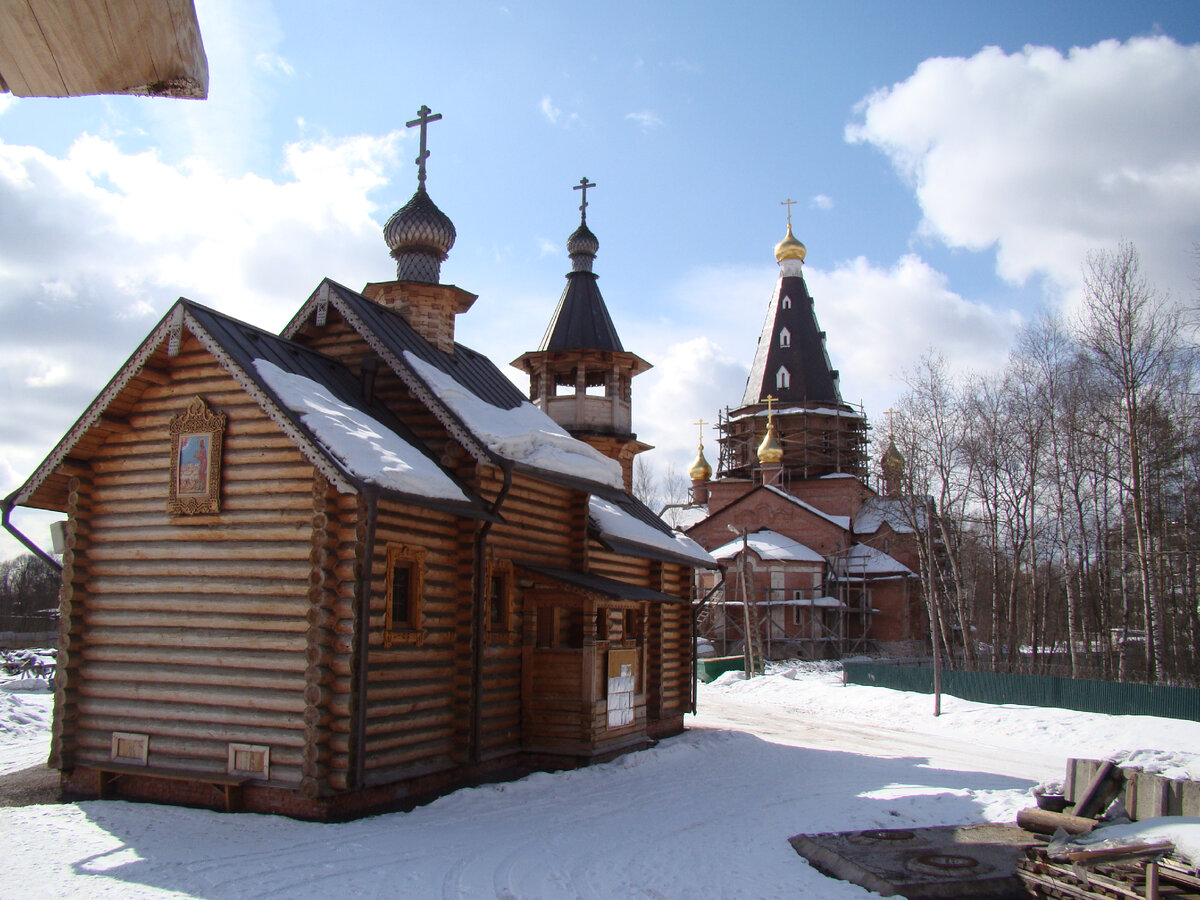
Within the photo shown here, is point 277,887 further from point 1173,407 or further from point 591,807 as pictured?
point 1173,407

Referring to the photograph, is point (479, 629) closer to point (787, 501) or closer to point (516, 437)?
point (516, 437)

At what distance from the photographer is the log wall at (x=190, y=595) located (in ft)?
32.9

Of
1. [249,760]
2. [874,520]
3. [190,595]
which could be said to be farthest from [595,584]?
[874,520]

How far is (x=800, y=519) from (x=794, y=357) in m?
10.0

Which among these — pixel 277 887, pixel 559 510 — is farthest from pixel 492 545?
pixel 277 887

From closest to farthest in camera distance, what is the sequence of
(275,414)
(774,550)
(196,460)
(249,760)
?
(249,760) → (275,414) → (196,460) → (774,550)

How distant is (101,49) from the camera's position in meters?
1.56

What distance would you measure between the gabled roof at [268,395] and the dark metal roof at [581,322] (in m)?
10.2

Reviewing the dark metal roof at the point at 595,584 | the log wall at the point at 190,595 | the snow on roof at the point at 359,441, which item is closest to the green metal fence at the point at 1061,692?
the dark metal roof at the point at 595,584

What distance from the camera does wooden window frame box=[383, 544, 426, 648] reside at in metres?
10.7

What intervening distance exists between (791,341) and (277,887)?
45.7 meters

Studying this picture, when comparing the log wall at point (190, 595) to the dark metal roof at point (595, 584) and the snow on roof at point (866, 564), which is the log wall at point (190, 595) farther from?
the snow on roof at point (866, 564)

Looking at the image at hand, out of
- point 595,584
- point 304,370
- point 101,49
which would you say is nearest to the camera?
point 101,49

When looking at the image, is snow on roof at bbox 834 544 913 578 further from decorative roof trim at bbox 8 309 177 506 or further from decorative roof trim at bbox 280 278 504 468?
decorative roof trim at bbox 8 309 177 506
